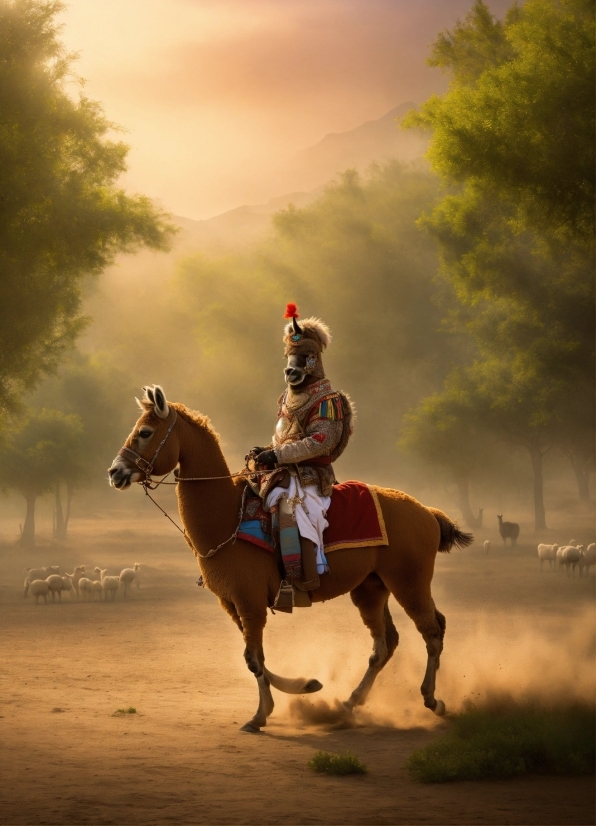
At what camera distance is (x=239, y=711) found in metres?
9.95

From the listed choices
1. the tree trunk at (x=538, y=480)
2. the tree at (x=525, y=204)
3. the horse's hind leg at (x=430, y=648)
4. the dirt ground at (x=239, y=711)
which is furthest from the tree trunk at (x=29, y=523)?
the horse's hind leg at (x=430, y=648)

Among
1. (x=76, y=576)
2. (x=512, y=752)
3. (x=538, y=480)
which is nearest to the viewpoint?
(x=512, y=752)

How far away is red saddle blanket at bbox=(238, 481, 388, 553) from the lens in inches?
356

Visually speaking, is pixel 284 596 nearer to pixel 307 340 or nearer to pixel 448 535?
pixel 448 535

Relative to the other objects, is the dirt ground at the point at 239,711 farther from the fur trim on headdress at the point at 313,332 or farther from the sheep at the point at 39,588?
the fur trim on headdress at the point at 313,332

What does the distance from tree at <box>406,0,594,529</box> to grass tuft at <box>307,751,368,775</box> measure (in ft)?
33.6

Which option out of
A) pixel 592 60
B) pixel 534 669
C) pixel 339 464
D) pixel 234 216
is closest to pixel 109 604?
pixel 534 669

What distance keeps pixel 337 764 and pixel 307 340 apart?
4020 mm

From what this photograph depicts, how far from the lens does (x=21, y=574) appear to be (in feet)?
94.3

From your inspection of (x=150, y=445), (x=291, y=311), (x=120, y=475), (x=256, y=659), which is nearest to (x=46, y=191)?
(x=291, y=311)

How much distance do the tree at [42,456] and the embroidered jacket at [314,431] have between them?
83.6 ft

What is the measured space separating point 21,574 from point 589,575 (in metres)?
15.8

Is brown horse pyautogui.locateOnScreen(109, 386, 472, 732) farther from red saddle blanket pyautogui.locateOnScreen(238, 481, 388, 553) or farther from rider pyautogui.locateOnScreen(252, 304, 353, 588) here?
rider pyautogui.locateOnScreen(252, 304, 353, 588)

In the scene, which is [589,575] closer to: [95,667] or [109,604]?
[109,604]
